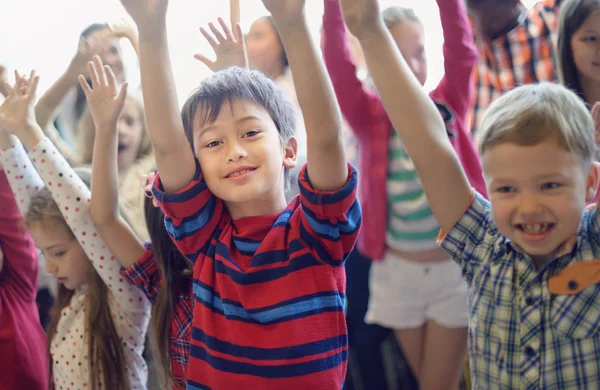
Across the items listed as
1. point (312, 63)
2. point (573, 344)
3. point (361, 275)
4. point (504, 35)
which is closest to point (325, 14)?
point (504, 35)

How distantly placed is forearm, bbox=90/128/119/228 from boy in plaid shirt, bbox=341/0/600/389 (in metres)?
0.57

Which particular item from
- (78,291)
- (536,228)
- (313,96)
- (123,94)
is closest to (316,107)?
(313,96)

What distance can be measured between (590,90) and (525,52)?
260mm

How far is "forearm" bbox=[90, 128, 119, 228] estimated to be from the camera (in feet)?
3.91

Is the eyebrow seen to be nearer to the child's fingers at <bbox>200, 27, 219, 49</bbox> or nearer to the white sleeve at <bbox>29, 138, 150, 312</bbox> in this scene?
the child's fingers at <bbox>200, 27, 219, 49</bbox>

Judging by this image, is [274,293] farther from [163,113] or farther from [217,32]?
[217,32]

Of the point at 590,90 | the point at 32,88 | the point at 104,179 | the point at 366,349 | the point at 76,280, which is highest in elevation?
the point at 32,88

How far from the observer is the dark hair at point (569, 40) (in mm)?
1286

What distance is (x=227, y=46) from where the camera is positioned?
1.21 m

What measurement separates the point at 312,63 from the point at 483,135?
0.98 feet

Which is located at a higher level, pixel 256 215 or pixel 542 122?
pixel 542 122

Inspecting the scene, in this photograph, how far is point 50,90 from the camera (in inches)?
66.7

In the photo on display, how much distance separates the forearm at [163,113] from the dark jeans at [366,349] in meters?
0.89

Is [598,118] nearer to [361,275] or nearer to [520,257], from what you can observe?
[520,257]
